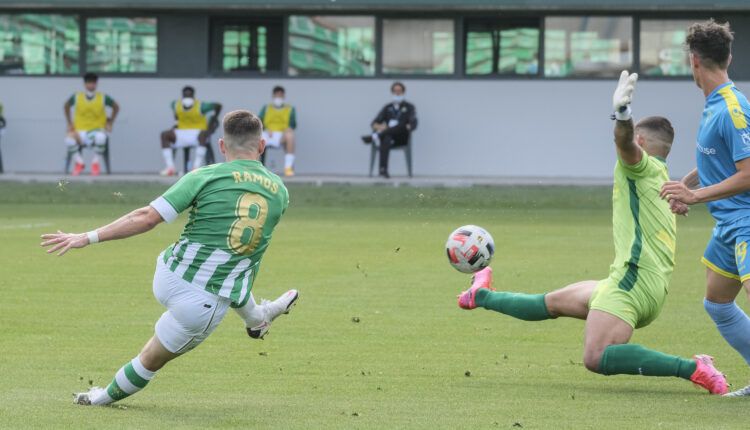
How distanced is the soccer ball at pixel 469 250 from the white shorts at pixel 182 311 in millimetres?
2147

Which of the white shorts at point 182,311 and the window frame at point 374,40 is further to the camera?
the window frame at point 374,40

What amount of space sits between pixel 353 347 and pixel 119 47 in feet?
73.4

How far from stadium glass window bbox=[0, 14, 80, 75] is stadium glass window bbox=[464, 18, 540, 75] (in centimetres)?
867

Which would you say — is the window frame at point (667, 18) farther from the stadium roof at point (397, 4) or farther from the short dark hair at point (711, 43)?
the short dark hair at point (711, 43)

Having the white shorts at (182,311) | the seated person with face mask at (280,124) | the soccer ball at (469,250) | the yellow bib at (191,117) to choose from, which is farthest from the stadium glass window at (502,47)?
the white shorts at (182,311)

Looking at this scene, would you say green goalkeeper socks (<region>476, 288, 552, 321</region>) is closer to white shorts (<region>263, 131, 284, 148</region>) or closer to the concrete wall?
white shorts (<region>263, 131, 284, 148</region>)

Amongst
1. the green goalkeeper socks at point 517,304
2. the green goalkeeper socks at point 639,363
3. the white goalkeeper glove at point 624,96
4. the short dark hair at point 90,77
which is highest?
the short dark hair at point 90,77

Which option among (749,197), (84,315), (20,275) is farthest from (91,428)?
(20,275)

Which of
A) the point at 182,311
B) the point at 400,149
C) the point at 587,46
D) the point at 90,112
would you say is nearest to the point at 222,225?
the point at 182,311

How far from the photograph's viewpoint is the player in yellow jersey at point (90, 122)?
29766mm

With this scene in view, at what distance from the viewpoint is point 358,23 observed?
101 ft

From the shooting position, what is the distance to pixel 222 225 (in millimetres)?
7562

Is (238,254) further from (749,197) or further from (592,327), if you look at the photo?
(749,197)

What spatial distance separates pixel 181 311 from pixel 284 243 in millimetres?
10873
